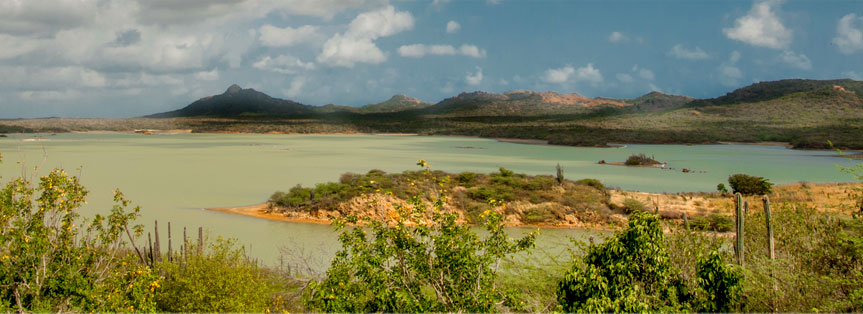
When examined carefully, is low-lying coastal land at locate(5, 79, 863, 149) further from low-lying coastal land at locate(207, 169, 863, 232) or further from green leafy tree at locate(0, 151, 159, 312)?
green leafy tree at locate(0, 151, 159, 312)

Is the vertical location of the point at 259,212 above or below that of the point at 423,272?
below

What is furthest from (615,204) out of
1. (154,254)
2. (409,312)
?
(409,312)

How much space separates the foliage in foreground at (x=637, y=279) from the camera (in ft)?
20.2

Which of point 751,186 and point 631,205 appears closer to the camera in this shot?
point 631,205

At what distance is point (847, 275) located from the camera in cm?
877

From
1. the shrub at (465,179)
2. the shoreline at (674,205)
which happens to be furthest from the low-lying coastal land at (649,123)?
the shrub at (465,179)

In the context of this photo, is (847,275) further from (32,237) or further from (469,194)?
(469,194)

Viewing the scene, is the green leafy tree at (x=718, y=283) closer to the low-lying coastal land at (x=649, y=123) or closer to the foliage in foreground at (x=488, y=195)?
the foliage in foreground at (x=488, y=195)

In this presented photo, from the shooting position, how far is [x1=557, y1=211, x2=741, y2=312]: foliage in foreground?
6.14 meters

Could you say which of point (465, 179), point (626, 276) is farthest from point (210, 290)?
point (465, 179)

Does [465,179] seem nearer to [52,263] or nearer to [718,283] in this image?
[718,283]

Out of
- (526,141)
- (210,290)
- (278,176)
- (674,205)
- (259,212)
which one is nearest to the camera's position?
(210,290)

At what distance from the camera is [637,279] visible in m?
6.47

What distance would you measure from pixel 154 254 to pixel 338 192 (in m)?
12.7
